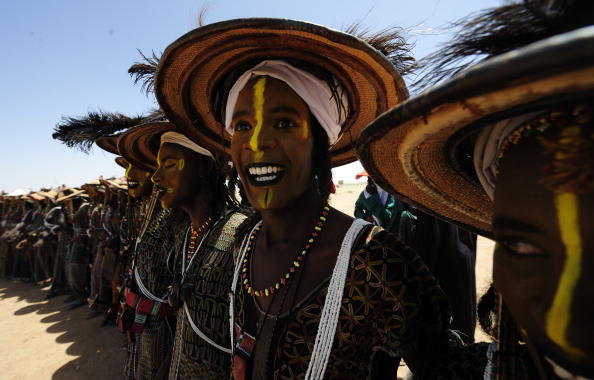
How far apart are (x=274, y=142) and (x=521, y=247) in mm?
1015

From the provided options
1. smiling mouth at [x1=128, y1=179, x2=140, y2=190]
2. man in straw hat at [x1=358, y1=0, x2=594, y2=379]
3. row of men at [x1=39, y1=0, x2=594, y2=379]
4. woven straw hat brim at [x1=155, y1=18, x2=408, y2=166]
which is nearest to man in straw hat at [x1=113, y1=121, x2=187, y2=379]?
row of men at [x1=39, y1=0, x2=594, y2=379]

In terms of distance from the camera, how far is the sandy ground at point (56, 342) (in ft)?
18.5

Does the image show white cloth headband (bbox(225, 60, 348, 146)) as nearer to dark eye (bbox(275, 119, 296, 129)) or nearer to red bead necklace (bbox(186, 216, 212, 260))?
dark eye (bbox(275, 119, 296, 129))

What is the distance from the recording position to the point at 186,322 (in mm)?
2033

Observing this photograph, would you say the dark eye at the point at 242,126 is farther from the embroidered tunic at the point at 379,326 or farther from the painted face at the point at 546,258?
the painted face at the point at 546,258

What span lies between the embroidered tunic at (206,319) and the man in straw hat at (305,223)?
293 millimetres

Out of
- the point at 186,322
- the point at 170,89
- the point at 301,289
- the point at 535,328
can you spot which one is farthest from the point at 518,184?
the point at 186,322

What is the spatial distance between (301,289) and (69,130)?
3.97m

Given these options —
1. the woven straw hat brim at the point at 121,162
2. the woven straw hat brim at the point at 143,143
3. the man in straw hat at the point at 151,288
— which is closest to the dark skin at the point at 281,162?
the man in straw hat at the point at 151,288

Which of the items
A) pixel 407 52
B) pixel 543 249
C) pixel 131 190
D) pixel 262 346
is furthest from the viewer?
pixel 131 190

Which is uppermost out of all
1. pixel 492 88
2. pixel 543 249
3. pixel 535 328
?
pixel 492 88

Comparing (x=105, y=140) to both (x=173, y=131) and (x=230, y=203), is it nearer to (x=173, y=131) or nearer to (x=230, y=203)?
(x=173, y=131)

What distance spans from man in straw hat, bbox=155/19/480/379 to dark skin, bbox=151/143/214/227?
3.26 ft

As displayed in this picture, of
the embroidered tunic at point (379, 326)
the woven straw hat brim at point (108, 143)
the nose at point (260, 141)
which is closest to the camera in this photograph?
the embroidered tunic at point (379, 326)
